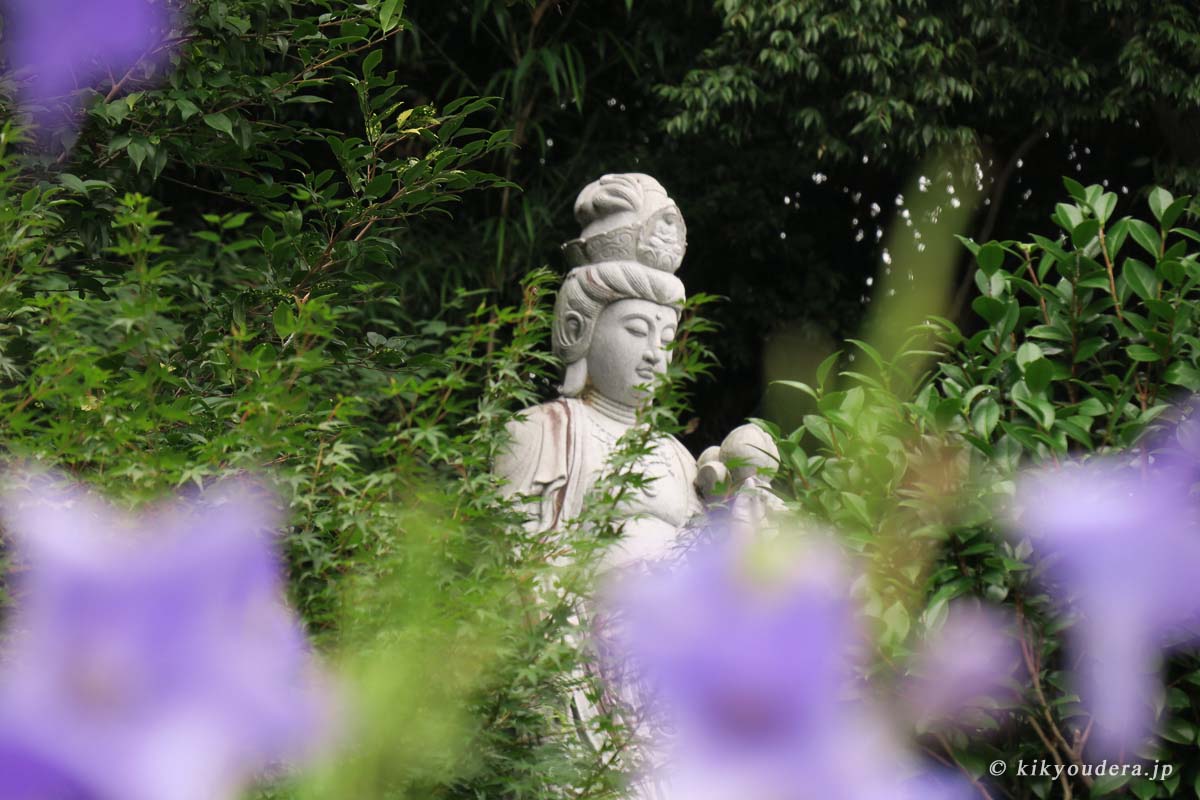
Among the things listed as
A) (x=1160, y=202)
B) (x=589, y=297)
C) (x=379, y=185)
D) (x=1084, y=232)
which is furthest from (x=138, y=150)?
(x=589, y=297)

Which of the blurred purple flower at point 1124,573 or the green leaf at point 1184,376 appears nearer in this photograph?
the blurred purple flower at point 1124,573

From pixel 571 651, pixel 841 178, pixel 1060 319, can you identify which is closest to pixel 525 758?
pixel 571 651

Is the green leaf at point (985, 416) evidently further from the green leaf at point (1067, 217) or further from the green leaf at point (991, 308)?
the green leaf at point (1067, 217)

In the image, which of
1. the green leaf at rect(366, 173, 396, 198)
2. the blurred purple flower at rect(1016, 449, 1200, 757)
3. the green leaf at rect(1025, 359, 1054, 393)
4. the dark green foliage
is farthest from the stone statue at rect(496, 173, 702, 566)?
the blurred purple flower at rect(1016, 449, 1200, 757)

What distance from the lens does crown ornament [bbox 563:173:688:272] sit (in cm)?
349

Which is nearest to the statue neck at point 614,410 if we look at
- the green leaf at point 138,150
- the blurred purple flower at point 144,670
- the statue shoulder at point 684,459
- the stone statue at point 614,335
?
the stone statue at point 614,335

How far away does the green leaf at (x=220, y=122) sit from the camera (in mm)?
1767

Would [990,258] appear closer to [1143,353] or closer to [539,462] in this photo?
[1143,353]

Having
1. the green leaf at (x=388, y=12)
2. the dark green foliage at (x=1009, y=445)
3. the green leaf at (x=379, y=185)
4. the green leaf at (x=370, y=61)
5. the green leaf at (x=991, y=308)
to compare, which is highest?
the green leaf at (x=388, y=12)

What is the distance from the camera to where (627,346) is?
3.44 m

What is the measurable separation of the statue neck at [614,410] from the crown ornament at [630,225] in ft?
1.30

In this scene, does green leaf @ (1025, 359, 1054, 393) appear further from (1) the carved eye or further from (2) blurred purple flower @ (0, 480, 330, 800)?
(1) the carved eye

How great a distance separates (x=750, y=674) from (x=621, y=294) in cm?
317

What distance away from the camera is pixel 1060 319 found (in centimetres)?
160
